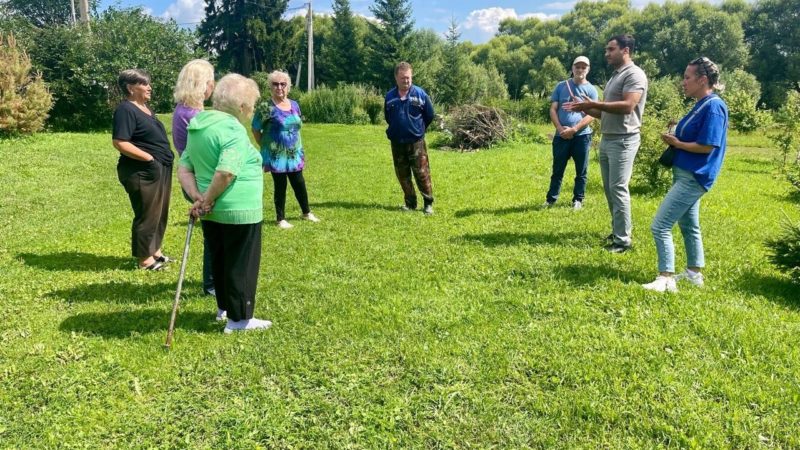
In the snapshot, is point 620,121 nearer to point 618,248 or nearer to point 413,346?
point 618,248

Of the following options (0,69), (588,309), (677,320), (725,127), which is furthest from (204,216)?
(0,69)

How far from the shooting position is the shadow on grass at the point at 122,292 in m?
4.32

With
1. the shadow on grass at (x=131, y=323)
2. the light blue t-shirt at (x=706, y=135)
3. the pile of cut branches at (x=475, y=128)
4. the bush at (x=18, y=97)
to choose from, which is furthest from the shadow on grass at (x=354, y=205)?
the bush at (x=18, y=97)

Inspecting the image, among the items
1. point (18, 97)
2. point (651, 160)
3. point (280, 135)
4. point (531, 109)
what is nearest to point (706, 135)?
point (651, 160)

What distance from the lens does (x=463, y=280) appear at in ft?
15.2

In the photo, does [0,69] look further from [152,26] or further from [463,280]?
[463,280]

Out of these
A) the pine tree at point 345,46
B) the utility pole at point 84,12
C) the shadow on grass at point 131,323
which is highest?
the pine tree at point 345,46

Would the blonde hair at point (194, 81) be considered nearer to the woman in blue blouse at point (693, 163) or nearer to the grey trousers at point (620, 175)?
the woman in blue blouse at point (693, 163)

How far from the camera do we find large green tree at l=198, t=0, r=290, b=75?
153ft

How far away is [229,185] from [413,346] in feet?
5.40

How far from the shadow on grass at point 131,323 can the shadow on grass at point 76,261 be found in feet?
4.33

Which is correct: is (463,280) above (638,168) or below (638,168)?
below

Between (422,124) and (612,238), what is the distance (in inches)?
118

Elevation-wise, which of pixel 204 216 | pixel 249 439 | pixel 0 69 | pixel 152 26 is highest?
pixel 152 26
